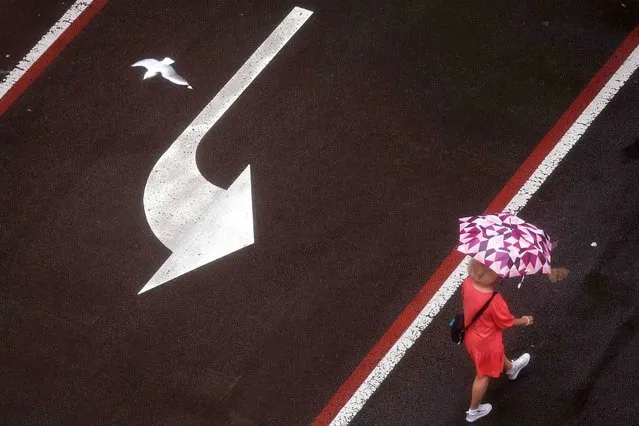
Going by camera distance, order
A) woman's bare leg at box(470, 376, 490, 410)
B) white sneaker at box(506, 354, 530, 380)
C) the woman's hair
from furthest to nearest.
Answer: white sneaker at box(506, 354, 530, 380)
woman's bare leg at box(470, 376, 490, 410)
the woman's hair

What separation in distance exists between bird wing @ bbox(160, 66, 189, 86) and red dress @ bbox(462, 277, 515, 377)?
4119mm

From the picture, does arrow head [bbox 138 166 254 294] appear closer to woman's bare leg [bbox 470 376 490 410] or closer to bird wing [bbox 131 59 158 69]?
bird wing [bbox 131 59 158 69]

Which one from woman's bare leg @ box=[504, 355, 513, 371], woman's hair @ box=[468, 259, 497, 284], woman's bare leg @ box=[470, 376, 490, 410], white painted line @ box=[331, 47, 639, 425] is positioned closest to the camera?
woman's hair @ box=[468, 259, 497, 284]

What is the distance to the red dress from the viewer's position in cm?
609

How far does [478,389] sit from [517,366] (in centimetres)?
56

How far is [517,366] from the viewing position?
691 cm

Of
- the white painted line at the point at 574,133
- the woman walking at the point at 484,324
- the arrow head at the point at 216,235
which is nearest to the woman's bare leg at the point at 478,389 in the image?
the woman walking at the point at 484,324

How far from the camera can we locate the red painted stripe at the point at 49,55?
9109mm

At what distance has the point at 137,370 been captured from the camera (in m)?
7.21

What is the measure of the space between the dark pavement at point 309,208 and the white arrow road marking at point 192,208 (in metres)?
0.11

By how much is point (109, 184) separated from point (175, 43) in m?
1.92

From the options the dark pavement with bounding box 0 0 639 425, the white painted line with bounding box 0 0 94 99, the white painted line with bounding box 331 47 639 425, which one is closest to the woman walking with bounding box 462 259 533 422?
the dark pavement with bounding box 0 0 639 425

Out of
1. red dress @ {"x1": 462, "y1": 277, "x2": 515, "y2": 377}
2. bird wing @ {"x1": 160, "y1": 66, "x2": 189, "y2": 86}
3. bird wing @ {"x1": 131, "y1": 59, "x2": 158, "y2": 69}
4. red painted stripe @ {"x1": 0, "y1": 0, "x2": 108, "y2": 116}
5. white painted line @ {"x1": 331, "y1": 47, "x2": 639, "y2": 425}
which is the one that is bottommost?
white painted line @ {"x1": 331, "y1": 47, "x2": 639, "y2": 425}

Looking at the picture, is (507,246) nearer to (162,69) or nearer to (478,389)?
(478,389)
